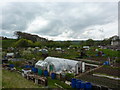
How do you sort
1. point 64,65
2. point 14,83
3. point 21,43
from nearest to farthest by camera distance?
point 14,83 → point 64,65 → point 21,43

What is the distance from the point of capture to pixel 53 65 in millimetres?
12172

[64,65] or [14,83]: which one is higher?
[14,83]

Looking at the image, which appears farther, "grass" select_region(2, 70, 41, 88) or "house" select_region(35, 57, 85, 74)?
"house" select_region(35, 57, 85, 74)

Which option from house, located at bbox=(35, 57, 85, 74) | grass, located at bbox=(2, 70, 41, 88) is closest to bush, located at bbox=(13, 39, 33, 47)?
house, located at bbox=(35, 57, 85, 74)

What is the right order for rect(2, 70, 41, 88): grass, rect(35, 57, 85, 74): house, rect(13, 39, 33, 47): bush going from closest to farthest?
rect(2, 70, 41, 88): grass
rect(35, 57, 85, 74): house
rect(13, 39, 33, 47): bush

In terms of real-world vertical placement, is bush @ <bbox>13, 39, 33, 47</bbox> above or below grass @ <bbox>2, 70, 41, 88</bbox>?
above

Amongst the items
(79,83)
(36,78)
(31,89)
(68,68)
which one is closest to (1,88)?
(31,89)

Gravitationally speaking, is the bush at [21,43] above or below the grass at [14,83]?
above

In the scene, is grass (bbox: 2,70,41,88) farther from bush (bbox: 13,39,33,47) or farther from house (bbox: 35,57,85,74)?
bush (bbox: 13,39,33,47)

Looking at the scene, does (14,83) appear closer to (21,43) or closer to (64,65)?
(64,65)

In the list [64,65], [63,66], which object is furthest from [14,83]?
[64,65]

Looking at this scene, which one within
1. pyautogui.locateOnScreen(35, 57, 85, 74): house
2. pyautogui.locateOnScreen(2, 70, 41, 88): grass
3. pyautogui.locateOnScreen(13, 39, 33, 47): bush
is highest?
pyautogui.locateOnScreen(13, 39, 33, 47): bush

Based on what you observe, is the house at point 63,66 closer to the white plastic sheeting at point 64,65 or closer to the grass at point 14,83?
the white plastic sheeting at point 64,65

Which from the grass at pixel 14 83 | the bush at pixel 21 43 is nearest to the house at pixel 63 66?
the grass at pixel 14 83
